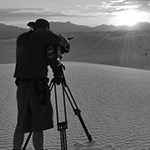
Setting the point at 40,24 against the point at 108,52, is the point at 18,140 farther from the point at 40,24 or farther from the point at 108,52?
the point at 108,52

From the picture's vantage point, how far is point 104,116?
20.1 feet

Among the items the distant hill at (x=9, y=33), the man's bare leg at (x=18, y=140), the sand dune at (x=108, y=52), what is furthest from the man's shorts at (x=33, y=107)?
the distant hill at (x=9, y=33)

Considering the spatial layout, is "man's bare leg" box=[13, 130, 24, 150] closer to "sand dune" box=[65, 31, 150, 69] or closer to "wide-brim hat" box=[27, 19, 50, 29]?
"wide-brim hat" box=[27, 19, 50, 29]

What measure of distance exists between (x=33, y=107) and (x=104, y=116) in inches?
A: 113

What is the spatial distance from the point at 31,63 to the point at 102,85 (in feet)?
21.3

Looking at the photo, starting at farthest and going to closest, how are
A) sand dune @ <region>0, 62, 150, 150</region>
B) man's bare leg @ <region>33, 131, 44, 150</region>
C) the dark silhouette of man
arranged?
sand dune @ <region>0, 62, 150, 150</region> → man's bare leg @ <region>33, 131, 44, 150</region> → the dark silhouette of man

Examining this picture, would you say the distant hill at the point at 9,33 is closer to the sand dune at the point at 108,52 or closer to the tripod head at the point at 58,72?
the sand dune at the point at 108,52

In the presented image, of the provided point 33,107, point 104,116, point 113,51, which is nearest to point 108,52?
point 113,51

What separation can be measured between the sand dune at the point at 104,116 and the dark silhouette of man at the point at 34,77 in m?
1.06

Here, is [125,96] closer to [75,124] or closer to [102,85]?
[102,85]

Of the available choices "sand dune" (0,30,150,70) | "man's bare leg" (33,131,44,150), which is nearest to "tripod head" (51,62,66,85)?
"man's bare leg" (33,131,44,150)

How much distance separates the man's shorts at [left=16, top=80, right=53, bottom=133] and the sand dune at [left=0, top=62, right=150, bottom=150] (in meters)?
1.02

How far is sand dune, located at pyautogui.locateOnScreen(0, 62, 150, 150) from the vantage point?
464 centimetres

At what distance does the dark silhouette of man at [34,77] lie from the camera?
137 inches
